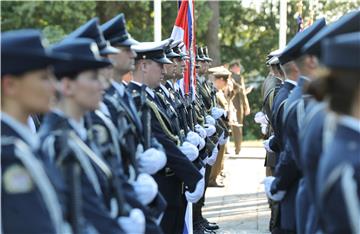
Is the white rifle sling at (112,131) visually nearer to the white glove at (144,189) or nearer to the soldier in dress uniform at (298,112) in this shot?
the white glove at (144,189)

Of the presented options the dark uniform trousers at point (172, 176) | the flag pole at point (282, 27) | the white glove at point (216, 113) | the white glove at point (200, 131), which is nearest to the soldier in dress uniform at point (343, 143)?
the dark uniform trousers at point (172, 176)

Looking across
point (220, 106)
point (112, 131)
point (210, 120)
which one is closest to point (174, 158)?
point (112, 131)

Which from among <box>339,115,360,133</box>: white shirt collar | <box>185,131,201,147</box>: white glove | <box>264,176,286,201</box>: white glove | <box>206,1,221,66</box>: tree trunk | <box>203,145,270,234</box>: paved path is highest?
<box>339,115,360,133</box>: white shirt collar

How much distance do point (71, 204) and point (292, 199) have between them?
2581mm

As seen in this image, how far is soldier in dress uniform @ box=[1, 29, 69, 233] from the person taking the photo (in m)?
3.62

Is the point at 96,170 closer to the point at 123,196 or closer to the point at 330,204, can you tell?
the point at 123,196

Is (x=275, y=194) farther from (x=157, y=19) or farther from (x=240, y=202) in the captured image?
(x=240, y=202)

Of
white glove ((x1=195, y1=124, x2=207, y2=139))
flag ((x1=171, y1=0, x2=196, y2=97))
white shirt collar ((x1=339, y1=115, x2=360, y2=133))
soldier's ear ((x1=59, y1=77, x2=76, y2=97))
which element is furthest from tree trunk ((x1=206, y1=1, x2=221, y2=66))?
white shirt collar ((x1=339, y1=115, x2=360, y2=133))

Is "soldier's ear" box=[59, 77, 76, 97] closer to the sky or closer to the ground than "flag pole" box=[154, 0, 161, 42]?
closer to the sky

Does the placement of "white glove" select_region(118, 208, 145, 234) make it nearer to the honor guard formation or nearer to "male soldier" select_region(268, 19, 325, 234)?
the honor guard formation

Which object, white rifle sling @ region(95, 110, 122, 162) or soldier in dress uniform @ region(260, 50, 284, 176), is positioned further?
soldier in dress uniform @ region(260, 50, 284, 176)

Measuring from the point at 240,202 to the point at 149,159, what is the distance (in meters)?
6.70

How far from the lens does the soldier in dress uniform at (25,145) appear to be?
11.9 ft

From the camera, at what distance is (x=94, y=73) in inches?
172
